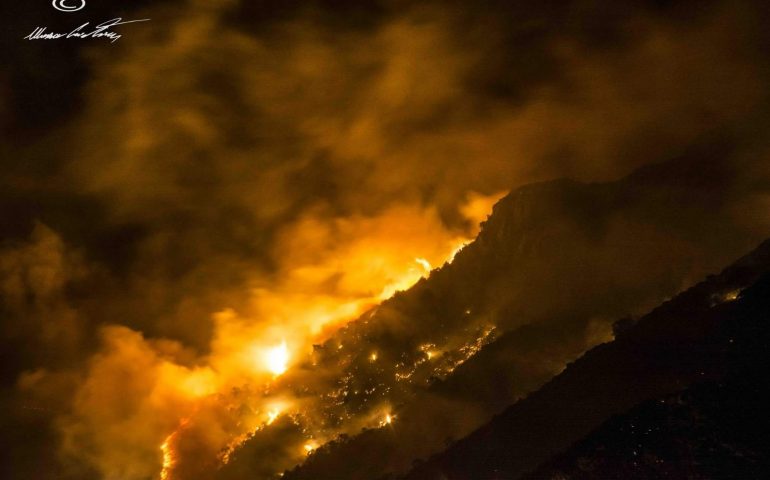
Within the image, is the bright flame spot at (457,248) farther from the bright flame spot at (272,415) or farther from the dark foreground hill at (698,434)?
the dark foreground hill at (698,434)

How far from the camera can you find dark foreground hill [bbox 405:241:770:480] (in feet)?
43.3

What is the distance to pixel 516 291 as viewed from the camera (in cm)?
3328

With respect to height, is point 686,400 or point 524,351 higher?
point 524,351

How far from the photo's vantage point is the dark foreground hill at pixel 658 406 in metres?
13.2

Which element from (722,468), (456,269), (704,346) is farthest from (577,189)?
(722,468)

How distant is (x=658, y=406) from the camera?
1458cm

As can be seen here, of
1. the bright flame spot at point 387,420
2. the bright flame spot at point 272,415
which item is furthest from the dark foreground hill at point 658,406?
the bright flame spot at point 272,415

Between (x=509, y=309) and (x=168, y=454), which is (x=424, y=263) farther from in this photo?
(x=168, y=454)

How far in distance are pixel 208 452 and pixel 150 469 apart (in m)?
3.99

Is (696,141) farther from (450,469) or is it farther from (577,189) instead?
(450,469)

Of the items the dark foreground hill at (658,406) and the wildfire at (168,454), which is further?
the wildfire at (168,454)

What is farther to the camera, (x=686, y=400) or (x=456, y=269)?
(x=456, y=269)

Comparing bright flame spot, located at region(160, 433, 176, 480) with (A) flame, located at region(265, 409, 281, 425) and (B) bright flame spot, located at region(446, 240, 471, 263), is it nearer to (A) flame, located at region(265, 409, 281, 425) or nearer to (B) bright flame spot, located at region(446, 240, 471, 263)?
(A) flame, located at region(265, 409, 281, 425)

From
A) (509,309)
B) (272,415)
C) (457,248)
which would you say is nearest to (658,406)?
(509,309)
